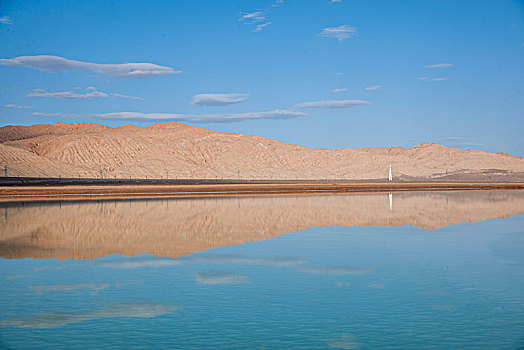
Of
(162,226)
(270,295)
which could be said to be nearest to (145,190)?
(162,226)

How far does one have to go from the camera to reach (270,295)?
36.8 feet

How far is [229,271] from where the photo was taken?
13625 millimetres

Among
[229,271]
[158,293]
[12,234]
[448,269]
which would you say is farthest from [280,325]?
[12,234]

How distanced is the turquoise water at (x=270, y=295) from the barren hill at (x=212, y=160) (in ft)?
318

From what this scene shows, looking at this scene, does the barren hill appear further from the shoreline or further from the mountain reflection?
the mountain reflection

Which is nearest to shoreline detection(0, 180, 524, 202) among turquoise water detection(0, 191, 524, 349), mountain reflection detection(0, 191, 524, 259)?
mountain reflection detection(0, 191, 524, 259)

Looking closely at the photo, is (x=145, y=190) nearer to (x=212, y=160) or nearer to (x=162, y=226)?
(x=162, y=226)

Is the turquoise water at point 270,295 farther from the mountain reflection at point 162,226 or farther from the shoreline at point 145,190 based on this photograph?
the shoreline at point 145,190

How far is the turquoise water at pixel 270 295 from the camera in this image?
8625mm

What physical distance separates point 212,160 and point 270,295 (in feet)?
459

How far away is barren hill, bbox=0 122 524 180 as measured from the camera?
127 metres

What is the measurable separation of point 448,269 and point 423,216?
15.3 meters

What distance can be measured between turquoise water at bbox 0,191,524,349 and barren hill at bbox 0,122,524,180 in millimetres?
96828

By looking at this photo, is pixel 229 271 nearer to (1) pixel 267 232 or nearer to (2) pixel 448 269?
(2) pixel 448 269
